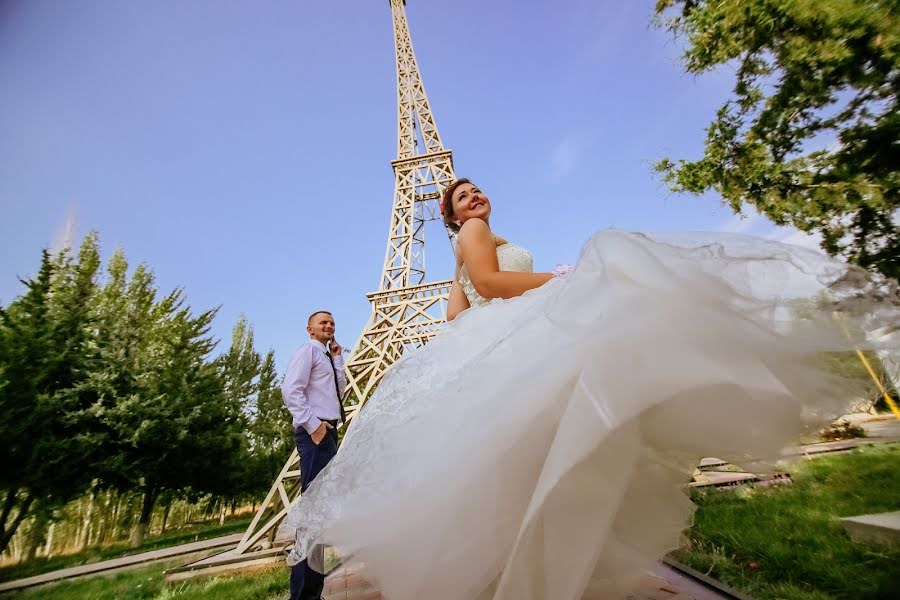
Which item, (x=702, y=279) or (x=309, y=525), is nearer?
(x=702, y=279)

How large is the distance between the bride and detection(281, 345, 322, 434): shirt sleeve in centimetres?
171

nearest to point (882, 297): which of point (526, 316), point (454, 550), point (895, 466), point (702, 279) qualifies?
point (702, 279)

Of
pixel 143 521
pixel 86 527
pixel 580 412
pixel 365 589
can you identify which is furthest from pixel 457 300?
pixel 86 527

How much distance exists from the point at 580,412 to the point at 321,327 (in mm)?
2836

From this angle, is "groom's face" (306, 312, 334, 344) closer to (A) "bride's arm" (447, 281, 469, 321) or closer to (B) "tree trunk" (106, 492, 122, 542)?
(A) "bride's arm" (447, 281, 469, 321)

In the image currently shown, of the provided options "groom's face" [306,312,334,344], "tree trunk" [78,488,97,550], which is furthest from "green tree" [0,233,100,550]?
"groom's face" [306,312,334,344]

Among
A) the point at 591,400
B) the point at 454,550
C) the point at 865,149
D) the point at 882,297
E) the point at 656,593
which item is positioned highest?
the point at 865,149

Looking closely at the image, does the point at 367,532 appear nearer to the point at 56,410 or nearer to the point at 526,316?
the point at 526,316

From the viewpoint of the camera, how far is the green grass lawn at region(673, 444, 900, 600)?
1.78m

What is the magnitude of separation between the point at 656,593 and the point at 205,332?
19418mm

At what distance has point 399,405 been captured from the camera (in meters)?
1.22

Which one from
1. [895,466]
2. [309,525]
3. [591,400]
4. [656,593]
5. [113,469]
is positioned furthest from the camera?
[113,469]

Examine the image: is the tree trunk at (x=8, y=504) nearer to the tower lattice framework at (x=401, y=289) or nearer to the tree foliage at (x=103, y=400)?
the tree foliage at (x=103, y=400)

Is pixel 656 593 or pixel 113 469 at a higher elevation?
pixel 113 469
